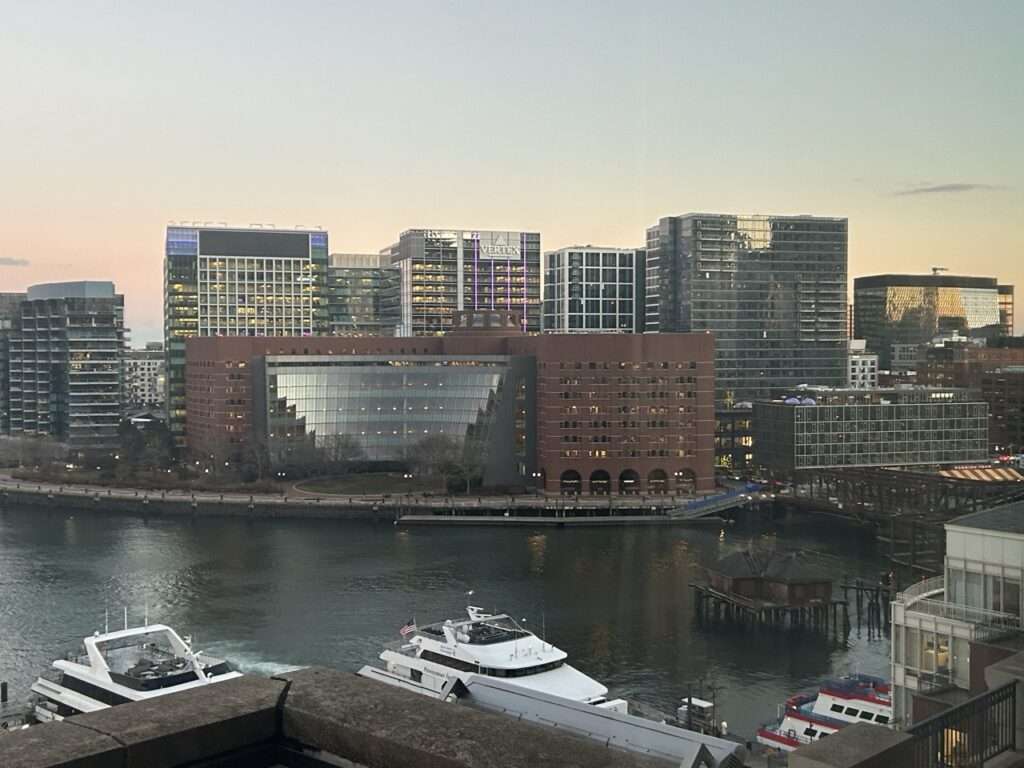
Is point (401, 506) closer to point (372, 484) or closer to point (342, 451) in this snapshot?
point (372, 484)

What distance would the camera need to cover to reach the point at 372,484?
2778 centimetres

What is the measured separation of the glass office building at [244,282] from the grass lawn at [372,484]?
1462 centimetres

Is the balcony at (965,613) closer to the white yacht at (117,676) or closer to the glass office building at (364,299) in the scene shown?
the white yacht at (117,676)

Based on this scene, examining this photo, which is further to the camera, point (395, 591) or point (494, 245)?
point (494, 245)

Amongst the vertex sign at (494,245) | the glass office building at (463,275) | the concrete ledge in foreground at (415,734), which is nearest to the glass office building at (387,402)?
the glass office building at (463,275)

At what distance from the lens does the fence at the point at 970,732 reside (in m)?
2.22

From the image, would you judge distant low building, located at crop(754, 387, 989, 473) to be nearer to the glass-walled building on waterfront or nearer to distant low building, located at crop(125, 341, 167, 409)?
the glass-walled building on waterfront

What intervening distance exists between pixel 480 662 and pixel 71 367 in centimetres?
2945

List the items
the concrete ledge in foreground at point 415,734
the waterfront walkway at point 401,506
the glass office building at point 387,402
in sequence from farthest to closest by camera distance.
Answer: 1. the glass office building at point 387,402
2. the waterfront walkway at point 401,506
3. the concrete ledge in foreground at point 415,734

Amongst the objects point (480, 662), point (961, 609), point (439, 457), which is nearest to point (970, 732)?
point (961, 609)

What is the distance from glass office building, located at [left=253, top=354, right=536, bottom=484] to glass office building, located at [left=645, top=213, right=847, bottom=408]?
1355cm

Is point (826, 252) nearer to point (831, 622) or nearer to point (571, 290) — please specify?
point (571, 290)

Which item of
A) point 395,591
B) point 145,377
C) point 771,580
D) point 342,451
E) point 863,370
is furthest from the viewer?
point 145,377

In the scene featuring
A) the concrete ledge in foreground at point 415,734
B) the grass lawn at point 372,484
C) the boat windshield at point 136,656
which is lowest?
the grass lawn at point 372,484
